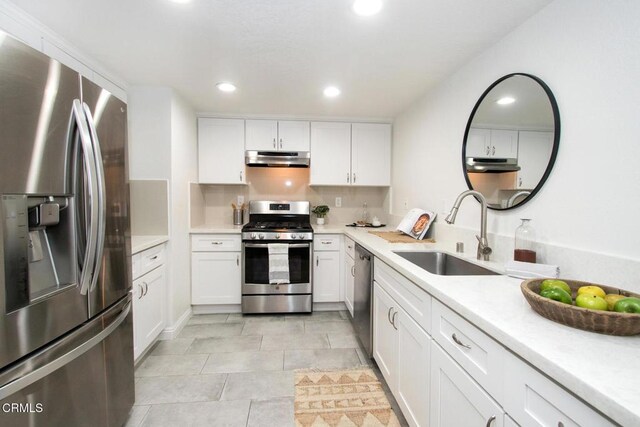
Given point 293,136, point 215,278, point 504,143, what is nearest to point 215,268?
point 215,278

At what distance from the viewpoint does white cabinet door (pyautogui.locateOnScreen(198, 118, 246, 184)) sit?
10.1 feet

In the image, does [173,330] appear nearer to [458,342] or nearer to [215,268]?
[215,268]

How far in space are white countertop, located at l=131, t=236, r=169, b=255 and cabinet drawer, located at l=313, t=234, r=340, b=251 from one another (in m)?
1.44

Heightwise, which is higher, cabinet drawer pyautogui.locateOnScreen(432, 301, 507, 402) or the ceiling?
the ceiling

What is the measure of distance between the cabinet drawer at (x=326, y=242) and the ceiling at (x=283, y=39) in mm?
1461

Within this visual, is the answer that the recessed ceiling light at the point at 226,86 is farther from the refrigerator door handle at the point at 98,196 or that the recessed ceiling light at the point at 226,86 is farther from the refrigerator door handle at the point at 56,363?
the refrigerator door handle at the point at 56,363

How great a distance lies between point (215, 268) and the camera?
290cm

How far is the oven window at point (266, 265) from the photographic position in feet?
9.33

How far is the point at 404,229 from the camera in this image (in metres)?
2.43

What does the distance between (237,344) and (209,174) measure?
6.01 feet

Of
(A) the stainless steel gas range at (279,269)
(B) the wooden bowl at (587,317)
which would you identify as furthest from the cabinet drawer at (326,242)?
(B) the wooden bowl at (587,317)

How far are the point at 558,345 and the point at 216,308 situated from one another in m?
2.97

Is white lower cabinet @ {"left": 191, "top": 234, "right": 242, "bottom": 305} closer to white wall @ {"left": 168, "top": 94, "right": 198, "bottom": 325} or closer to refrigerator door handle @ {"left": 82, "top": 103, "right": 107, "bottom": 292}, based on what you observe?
white wall @ {"left": 168, "top": 94, "right": 198, "bottom": 325}
